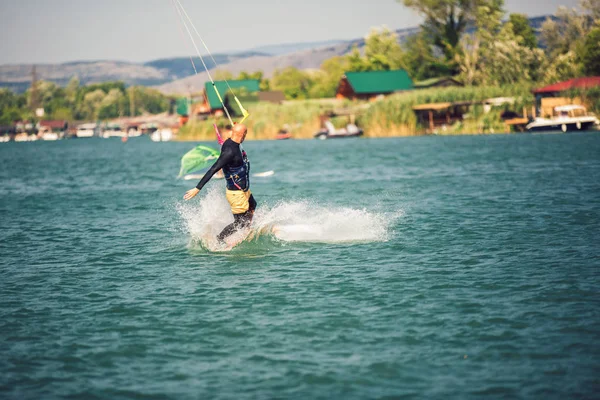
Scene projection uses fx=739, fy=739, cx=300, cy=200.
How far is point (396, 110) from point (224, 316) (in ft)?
222

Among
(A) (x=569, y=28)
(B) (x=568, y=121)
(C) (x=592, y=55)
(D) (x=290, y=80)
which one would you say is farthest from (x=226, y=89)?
(B) (x=568, y=121)

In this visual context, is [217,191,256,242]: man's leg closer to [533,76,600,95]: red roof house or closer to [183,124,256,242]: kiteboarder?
[183,124,256,242]: kiteboarder

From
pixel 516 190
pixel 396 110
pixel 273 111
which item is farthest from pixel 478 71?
pixel 516 190

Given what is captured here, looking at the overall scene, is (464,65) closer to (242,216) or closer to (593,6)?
(593,6)

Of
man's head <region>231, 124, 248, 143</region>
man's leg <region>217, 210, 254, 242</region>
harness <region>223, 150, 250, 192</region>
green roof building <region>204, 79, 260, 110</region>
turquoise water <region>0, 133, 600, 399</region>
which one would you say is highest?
green roof building <region>204, 79, 260, 110</region>

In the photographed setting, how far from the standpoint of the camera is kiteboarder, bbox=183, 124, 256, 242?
14.0m

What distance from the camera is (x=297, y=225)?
1738 centimetres

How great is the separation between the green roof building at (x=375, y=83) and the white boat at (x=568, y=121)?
35897 millimetres

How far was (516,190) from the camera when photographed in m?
26.9

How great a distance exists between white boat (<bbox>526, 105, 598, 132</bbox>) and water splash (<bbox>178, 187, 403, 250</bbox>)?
4949 centimetres

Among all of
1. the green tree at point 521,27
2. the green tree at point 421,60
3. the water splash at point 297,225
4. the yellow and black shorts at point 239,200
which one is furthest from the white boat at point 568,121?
the yellow and black shorts at point 239,200

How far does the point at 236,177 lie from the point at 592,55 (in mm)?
74166

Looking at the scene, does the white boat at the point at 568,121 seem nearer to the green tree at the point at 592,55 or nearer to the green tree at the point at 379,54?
the green tree at the point at 592,55

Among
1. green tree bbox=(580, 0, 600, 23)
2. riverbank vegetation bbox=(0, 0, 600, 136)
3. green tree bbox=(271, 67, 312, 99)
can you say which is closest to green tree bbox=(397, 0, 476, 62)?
riverbank vegetation bbox=(0, 0, 600, 136)
